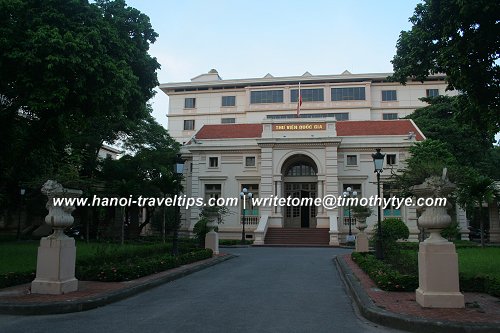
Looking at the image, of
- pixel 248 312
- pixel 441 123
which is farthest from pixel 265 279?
pixel 441 123

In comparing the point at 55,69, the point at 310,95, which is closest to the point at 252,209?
the point at 310,95

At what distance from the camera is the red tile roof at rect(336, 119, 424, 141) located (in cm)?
3994

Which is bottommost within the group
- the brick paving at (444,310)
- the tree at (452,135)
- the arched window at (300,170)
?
the brick paving at (444,310)

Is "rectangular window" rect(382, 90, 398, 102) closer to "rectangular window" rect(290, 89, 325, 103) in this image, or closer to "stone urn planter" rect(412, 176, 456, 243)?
"rectangular window" rect(290, 89, 325, 103)

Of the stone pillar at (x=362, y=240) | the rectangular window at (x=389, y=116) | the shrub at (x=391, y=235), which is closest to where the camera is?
the shrub at (x=391, y=235)

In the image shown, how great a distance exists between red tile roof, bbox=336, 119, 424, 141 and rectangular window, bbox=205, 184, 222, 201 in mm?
11978

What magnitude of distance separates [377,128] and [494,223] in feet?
42.4

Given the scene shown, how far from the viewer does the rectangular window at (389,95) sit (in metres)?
55.1

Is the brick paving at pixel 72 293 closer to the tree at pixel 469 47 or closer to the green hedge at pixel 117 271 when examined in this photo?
the green hedge at pixel 117 271

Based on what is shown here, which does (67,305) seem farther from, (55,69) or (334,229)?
(334,229)

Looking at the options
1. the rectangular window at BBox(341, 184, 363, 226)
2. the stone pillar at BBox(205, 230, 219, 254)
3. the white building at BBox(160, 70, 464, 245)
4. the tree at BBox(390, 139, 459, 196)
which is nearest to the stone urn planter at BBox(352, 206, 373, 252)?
the tree at BBox(390, 139, 459, 196)

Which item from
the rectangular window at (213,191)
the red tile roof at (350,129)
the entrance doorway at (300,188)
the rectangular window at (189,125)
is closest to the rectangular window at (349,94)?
the red tile roof at (350,129)

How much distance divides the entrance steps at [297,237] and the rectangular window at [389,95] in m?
26.8

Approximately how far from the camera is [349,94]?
55375 millimetres
